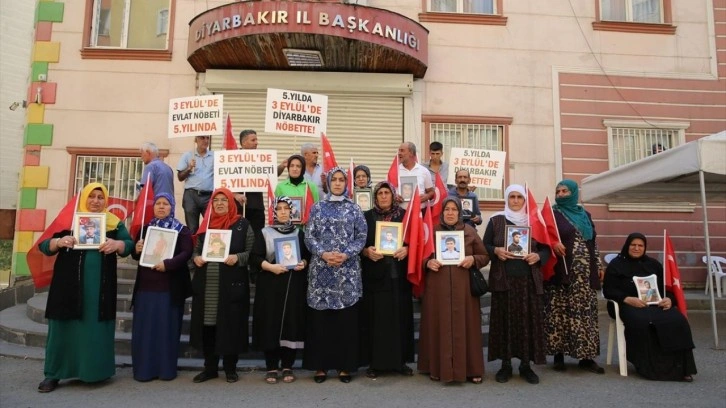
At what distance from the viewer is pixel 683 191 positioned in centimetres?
794

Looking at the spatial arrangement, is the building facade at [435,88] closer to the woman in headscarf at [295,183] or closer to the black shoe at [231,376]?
the woman in headscarf at [295,183]

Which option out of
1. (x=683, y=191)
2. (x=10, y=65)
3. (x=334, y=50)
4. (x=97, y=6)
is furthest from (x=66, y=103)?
(x=683, y=191)


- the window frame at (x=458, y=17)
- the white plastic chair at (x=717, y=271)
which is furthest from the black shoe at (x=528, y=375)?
the window frame at (x=458, y=17)

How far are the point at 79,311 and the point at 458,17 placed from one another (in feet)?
27.9

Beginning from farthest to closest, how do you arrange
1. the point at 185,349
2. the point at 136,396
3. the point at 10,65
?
the point at 10,65
the point at 185,349
the point at 136,396

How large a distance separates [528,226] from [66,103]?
8690mm

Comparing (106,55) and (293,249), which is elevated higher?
(106,55)

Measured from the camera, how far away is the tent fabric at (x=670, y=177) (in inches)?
241

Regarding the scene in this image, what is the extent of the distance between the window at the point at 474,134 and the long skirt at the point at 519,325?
205 inches

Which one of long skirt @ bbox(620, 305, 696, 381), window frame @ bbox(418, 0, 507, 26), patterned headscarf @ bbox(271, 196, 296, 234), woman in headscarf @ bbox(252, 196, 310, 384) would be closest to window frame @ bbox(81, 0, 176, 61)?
window frame @ bbox(418, 0, 507, 26)

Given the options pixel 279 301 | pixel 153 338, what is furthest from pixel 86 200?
pixel 279 301

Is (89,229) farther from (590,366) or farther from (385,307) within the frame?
(590,366)

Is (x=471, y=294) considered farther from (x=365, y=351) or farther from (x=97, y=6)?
(x=97, y=6)

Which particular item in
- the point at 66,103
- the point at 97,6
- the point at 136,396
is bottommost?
the point at 136,396
